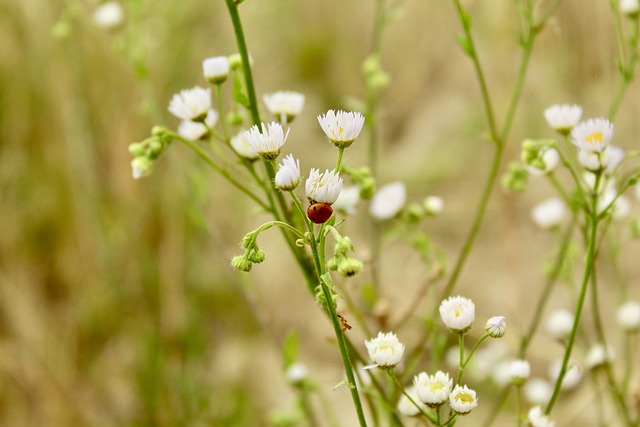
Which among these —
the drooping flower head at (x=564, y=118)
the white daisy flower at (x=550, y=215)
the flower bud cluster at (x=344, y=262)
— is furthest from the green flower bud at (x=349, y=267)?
the white daisy flower at (x=550, y=215)

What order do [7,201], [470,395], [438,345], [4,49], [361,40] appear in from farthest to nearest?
1. [361,40]
2. [4,49]
3. [7,201]
4. [438,345]
5. [470,395]

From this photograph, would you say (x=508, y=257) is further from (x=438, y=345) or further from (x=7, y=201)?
(x=7, y=201)

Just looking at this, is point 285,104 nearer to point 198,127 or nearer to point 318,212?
point 198,127

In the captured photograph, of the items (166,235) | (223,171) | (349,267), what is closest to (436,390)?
(349,267)

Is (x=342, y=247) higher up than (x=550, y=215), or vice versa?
(x=550, y=215)

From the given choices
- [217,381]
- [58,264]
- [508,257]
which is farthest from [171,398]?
[508,257]

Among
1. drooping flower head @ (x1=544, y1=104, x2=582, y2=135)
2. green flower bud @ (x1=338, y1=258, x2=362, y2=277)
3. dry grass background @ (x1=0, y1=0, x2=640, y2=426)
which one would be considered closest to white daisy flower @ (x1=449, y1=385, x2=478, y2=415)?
green flower bud @ (x1=338, y1=258, x2=362, y2=277)

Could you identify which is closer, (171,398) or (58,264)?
(171,398)

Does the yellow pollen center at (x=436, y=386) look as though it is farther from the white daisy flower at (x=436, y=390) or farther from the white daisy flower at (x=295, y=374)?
the white daisy flower at (x=295, y=374)
